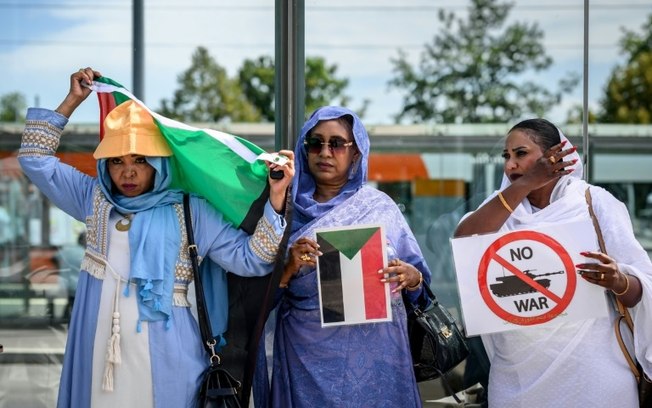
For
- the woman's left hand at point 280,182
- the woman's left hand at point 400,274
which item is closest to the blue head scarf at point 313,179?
the woman's left hand at point 280,182

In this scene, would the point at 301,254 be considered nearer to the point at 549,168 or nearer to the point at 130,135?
the point at 130,135

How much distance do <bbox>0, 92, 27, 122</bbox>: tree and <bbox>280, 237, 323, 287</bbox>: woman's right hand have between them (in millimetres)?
3279

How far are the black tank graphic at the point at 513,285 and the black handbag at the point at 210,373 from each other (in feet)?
2.98

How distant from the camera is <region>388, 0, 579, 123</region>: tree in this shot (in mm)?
8391

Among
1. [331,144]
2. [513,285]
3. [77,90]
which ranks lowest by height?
[513,285]

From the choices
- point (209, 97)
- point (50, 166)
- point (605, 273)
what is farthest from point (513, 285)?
point (209, 97)

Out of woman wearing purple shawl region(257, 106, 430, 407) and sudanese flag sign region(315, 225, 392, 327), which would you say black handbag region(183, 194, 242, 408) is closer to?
woman wearing purple shawl region(257, 106, 430, 407)

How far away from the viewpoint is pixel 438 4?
6797 mm

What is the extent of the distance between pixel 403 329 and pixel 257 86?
1517 centimetres

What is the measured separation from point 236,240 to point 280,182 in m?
0.25

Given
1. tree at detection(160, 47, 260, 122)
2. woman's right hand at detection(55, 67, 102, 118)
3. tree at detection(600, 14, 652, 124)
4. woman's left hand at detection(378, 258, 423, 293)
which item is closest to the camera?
woman's left hand at detection(378, 258, 423, 293)

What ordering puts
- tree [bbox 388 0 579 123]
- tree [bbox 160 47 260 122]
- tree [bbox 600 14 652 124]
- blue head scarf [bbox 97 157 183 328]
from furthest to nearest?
tree [bbox 160 47 260 122]
tree [bbox 600 14 652 124]
tree [bbox 388 0 579 123]
blue head scarf [bbox 97 157 183 328]

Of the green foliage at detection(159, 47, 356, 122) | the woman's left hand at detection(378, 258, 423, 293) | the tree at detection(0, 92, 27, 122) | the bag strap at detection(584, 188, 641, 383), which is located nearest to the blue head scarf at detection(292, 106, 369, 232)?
the woman's left hand at detection(378, 258, 423, 293)

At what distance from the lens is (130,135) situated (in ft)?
9.20
